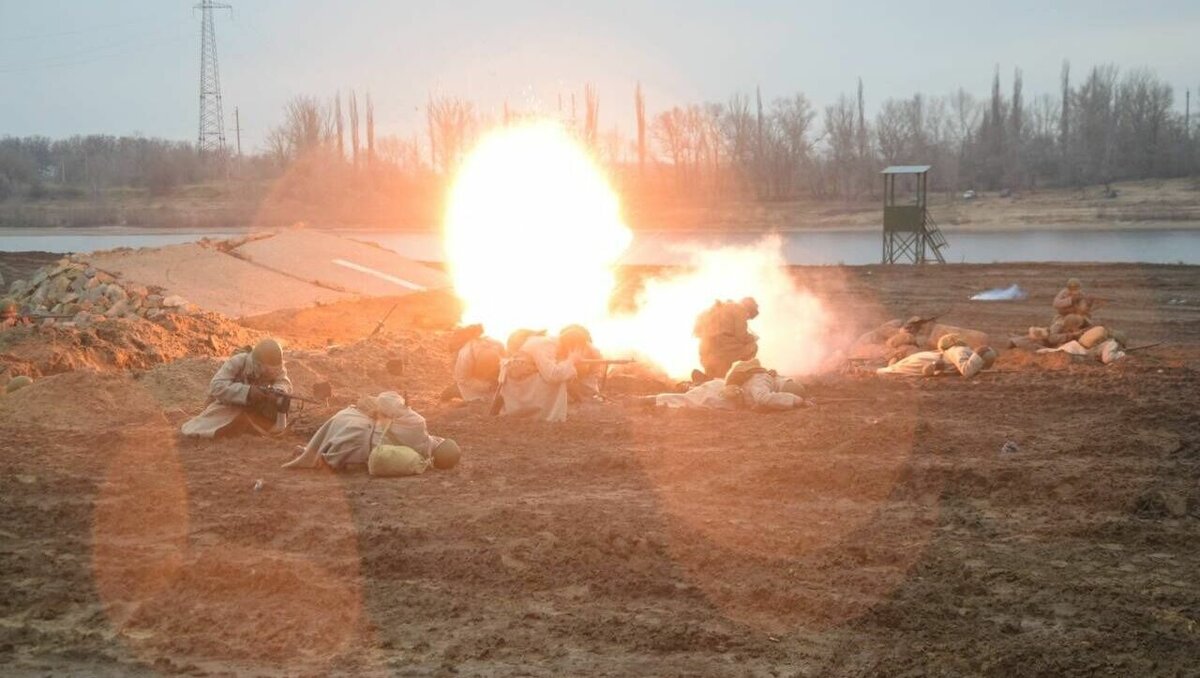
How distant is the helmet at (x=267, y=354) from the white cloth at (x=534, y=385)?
2517mm

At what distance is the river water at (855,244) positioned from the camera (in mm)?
44844

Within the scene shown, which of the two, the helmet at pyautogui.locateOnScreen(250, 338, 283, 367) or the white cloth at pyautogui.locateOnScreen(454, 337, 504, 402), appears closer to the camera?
the helmet at pyautogui.locateOnScreen(250, 338, 283, 367)

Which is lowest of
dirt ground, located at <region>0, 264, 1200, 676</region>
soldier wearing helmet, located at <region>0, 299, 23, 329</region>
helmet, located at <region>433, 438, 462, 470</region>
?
dirt ground, located at <region>0, 264, 1200, 676</region>

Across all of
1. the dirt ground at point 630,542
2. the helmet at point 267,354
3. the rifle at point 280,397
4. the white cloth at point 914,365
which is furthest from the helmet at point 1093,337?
the helmet at point 267,354

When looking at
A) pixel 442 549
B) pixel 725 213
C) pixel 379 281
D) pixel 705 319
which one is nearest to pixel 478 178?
pixel 379 281

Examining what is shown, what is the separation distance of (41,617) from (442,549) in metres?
2.48

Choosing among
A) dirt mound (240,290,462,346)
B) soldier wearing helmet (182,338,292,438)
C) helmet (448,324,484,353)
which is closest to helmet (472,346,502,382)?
helmet (448,324,484,353)

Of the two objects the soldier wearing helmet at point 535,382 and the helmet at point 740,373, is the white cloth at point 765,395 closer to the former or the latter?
the helmet at point 740,373

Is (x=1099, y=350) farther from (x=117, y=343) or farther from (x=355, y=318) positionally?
(x=117, y=343)

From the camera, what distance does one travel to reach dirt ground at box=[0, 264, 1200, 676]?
23.6ft

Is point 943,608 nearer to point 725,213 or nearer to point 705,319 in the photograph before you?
point 705,319

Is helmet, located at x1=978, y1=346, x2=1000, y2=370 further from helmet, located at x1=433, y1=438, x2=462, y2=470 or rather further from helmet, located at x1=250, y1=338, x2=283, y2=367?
helmet, located at x1=250, y1=338, x2=283, y2=367

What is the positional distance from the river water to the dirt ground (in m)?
28.7

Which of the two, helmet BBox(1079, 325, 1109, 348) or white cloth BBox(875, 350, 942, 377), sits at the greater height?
helmet BBox(1079, 325, 1109, 348)
